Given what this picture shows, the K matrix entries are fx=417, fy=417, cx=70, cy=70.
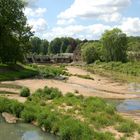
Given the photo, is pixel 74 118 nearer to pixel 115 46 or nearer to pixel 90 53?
pixel 115 46

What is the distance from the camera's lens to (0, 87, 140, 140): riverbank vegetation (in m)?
24.6

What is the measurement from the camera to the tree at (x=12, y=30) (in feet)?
234

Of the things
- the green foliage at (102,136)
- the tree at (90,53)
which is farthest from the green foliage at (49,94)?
the tree at (90,53)

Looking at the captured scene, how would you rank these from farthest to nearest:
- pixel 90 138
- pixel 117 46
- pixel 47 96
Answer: pixel 117 46 < pixel 47 96 < pixel 90 138

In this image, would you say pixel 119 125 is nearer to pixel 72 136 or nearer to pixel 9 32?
pixel 72 136

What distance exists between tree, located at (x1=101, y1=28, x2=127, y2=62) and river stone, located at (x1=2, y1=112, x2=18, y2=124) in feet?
356

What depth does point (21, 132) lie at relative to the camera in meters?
28.7

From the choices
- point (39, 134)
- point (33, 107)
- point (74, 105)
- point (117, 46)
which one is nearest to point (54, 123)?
point (39, 134)

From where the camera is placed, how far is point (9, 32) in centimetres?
7325

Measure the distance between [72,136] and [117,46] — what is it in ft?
383

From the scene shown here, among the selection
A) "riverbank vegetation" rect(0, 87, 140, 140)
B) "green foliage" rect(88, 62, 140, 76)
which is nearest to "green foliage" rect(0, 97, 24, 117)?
"riverbank vegetation" rect(0, 87, 140, 140)

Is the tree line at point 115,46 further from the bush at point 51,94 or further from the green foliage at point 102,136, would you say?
the green foliage at point 102,136

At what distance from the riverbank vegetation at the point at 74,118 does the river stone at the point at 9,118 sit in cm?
46

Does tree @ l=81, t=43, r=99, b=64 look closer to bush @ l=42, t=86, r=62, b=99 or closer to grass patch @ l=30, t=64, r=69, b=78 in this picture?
grass patch @ l=30, t=64, r=69, b=78
